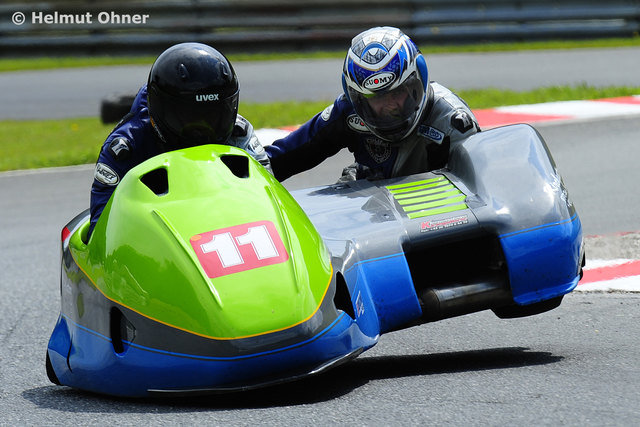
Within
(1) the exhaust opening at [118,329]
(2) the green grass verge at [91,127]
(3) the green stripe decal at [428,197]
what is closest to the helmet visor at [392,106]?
(3) the green stripe decal at [428,197]

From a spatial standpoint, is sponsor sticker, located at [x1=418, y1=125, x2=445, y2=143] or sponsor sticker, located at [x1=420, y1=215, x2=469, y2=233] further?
sponsor sticker, located at [x1=418, y1=125, x2=445, y2=143]

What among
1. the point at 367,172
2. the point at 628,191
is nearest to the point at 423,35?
the point at 628,191

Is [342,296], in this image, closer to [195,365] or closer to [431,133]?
[195,365]

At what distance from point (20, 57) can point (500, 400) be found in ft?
53.7

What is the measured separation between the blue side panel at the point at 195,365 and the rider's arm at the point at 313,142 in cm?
176

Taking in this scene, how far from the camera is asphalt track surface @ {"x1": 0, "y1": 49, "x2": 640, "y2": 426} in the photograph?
340 centimetres

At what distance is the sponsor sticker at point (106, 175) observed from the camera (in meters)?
4.67

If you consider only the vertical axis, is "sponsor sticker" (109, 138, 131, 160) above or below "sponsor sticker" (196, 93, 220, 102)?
below

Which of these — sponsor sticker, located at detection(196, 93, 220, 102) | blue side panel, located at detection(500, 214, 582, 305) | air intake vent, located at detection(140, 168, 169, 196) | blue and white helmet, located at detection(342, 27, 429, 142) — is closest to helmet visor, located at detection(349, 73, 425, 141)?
blue and white helmet, located at detection(342, 27, 429, 142)

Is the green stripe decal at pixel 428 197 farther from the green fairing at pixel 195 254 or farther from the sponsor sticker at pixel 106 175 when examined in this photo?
the sponsor sticker at pixel 106 175

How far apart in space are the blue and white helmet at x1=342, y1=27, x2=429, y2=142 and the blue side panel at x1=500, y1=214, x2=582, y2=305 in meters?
0.92

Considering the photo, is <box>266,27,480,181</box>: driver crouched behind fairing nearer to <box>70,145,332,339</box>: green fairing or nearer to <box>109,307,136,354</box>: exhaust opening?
<box>70,145,332,339</box>: green fairing

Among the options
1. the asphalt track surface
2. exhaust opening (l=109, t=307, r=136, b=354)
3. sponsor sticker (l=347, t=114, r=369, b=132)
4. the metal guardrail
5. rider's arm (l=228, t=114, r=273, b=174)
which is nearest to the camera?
the asphalt track surface

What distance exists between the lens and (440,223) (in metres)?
4.38
